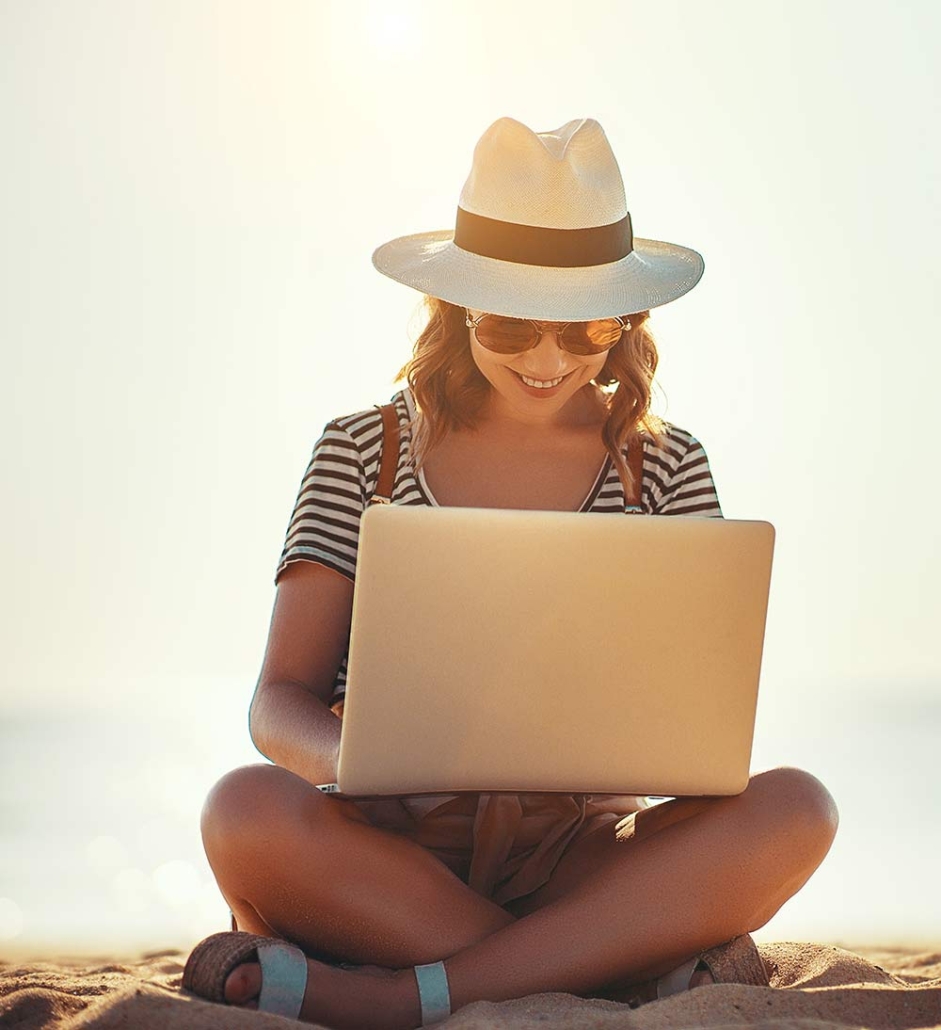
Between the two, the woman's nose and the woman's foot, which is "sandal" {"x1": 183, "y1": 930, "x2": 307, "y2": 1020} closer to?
the woman's foot

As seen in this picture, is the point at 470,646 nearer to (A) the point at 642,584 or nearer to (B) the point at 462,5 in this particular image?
(A) the point at 642,584

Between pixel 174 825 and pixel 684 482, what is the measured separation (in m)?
7.12

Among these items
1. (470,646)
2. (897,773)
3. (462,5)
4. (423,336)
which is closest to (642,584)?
(470,646)

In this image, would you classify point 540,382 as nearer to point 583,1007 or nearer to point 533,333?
point 533,333

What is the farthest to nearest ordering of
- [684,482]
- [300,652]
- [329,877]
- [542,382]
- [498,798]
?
[684,482] < [542,382] < [300,652] < [498,798] < [329,877]

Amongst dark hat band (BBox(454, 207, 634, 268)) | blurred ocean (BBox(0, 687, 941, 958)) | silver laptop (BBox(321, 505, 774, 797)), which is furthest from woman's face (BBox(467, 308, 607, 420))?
blurred ocean (BBox(0, 687, 941, 958))

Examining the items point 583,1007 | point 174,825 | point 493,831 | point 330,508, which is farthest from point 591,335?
point 174,825

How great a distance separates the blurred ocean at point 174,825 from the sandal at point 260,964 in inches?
134

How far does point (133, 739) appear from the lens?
40.6 feet

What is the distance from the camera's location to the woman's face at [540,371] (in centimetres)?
249

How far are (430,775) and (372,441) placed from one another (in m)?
0.91

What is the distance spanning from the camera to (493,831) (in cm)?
225

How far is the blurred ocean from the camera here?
6.24 metres

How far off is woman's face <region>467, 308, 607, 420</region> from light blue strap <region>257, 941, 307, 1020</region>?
1124 mm
